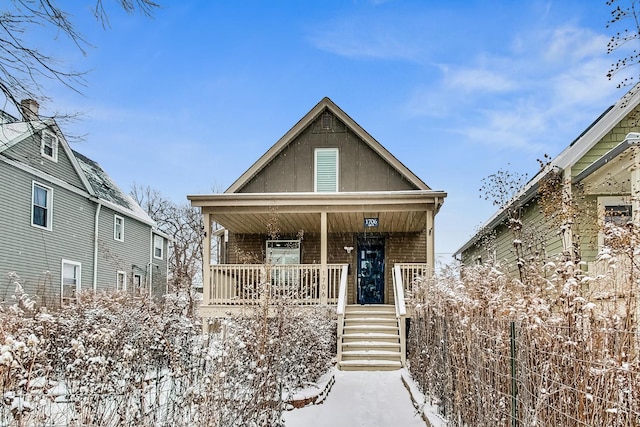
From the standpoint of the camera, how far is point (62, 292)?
16375 mm

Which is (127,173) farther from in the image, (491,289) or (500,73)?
(491,289)

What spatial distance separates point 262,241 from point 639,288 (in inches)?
540

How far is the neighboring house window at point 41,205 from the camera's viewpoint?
15288 millimetres

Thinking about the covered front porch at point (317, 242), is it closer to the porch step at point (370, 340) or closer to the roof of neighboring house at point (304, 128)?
the porch step at point (370, 340)

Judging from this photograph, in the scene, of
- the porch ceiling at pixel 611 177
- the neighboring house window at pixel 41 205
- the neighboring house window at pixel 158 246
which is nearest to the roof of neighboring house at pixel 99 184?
the neighboring house window at pixel 158 246

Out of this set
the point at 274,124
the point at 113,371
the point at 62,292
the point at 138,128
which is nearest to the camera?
the point at 113,371

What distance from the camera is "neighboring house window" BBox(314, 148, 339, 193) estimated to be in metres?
15.4

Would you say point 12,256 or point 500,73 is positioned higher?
point 500,73

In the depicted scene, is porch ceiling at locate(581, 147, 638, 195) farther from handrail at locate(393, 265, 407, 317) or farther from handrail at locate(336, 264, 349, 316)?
handrail at locate(336, 264, 349, 316)

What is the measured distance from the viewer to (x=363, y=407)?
753 centimetres

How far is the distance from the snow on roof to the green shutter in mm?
7830

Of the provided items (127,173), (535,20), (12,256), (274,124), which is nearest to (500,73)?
(535,20)

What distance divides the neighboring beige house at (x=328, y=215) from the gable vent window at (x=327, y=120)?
28 mm

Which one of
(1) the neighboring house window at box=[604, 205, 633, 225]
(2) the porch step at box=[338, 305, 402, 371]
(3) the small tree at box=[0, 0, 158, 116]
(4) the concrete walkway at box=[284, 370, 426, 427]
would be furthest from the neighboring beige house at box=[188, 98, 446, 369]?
(3) the small tree at box=[0, 0, 158, 116]
